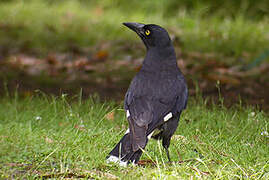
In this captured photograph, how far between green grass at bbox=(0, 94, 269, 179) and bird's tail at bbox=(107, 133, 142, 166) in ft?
0.20

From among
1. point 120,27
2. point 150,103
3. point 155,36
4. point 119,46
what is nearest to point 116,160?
point 150,103

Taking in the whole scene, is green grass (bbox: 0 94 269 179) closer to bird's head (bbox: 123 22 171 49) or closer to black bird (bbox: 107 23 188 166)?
black bird (bbox: 107 23 188 166)

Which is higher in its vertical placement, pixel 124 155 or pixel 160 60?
pixel 160 60

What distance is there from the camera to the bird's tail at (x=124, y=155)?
357cm

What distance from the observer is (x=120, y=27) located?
1067 cm

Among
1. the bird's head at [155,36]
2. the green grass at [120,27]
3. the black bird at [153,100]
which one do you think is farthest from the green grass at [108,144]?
the green grass at [120,27]

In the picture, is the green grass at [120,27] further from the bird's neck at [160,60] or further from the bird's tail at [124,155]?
the bird's tail at [124,155]

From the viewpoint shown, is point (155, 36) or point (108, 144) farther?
point (155, 36)

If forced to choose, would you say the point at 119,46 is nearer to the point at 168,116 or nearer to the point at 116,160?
the point at 168,116

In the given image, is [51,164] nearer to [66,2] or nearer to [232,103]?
[232,103]

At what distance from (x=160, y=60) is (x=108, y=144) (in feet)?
2.86

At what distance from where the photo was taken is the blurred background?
733cm

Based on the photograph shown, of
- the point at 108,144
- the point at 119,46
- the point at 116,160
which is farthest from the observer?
A: the point at 119,46

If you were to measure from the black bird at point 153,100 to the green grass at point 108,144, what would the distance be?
0.17 metres
